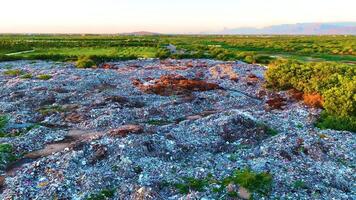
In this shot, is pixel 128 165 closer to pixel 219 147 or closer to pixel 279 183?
pixel 219 147

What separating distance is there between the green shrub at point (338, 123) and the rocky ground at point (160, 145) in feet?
3.41

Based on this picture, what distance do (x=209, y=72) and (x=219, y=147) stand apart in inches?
1372

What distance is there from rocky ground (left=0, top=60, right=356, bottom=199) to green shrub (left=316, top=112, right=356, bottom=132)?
1.04 m

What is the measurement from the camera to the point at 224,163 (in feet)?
71.0

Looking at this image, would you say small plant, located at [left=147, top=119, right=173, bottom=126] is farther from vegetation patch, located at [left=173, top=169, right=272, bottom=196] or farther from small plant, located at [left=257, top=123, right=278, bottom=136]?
vegetation patch, located at [left=173, top=169, right=272, bottom=196]

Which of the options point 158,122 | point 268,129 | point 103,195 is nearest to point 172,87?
point 158,122

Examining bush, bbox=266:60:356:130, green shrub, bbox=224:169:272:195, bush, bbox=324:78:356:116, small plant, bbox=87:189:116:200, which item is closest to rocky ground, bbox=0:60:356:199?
small plant, bbox=87:189:116:200

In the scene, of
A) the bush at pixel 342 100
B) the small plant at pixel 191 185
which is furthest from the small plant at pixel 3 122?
the bush at pixel 342 100

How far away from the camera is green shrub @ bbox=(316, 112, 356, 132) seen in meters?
27.9

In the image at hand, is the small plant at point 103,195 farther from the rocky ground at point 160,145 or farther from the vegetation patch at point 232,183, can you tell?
the vegetation patch at point 232,183

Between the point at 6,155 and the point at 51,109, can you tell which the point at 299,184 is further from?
the point at 51,109

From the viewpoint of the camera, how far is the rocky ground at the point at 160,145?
18.5 m

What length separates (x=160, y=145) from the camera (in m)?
23.5

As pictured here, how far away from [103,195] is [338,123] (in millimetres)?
19393
